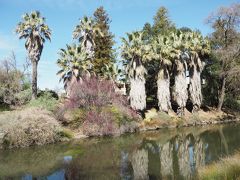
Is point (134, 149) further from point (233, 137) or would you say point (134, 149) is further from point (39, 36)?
point (39, 36)

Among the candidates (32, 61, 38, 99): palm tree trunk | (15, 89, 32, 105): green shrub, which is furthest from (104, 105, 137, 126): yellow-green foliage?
(15, 89, 32, 105): green shrub

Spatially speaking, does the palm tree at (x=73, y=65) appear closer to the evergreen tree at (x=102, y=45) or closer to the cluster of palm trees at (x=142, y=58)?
the cluster of palm trees at (x=142, y=58)

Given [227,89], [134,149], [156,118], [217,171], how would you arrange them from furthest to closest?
[227,89] → [156,118] → [134,149] → [217,171]

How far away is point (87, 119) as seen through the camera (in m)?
37.6

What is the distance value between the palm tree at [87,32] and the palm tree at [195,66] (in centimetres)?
1487

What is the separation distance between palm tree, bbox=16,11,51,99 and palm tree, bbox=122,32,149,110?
1263 centimetres

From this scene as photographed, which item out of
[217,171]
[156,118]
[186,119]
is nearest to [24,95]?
[156,118]

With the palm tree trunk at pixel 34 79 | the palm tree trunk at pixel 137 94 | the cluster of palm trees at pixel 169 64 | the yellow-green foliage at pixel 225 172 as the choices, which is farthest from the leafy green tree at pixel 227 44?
the yellow-green foliage at pixel 225 172

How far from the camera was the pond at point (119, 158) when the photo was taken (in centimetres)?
1902

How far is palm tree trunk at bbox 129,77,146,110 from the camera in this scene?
148 feet

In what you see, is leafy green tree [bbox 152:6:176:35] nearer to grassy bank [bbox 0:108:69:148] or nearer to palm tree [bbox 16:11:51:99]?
palm tree [bbox 16:11:51:99]

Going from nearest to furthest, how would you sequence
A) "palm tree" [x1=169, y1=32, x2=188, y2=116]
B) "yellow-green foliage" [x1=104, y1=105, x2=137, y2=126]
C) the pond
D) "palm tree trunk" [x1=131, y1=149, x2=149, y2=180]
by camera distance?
"palm tree trunk" [x1=131, y1=149, x2=149, y2=180], the pond, "yellow-green foliage" [x1=104, y1=105, x2=137, y2=126], "palm tree" [x1=169, y1=32, x2=188, y2=116]

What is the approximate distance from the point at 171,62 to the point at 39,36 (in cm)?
1964

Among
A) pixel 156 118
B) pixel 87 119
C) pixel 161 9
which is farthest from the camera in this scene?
pixel 161 9
